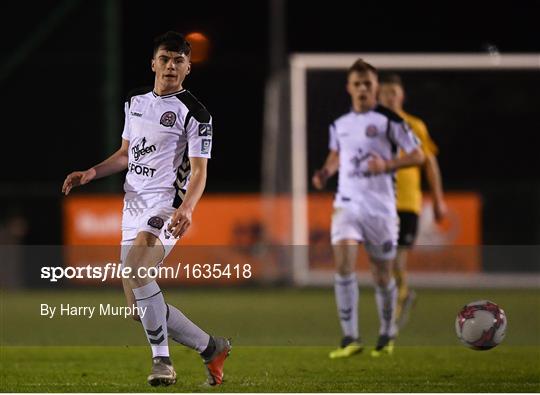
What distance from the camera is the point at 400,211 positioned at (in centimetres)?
1131

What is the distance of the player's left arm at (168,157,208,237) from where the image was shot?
713cm

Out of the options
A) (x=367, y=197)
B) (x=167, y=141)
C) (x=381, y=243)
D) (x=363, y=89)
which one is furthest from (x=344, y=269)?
(x=167, y=141)

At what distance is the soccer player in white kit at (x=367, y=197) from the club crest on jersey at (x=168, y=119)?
8.70 feet

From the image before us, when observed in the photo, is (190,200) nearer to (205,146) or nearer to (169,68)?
(205,146)

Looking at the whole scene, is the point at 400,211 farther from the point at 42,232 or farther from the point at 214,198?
the point at 42,232

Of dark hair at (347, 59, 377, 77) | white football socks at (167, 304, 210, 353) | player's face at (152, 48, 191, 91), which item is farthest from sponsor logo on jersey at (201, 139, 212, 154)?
dark hair at (347, 59, 377, 77)

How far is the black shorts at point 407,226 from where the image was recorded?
1123 cm

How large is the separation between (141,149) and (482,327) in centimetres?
229

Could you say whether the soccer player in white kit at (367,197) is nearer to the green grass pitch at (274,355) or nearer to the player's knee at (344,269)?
the player's knee at (344,269)

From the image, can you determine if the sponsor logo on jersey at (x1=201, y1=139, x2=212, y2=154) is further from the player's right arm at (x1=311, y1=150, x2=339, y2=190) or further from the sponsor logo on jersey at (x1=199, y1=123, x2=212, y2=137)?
the player's right arm at (x1=311, y1=150, x2=339, y2=190)

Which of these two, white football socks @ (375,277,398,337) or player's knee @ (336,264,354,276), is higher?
player's knee @ (336,264,354,276)

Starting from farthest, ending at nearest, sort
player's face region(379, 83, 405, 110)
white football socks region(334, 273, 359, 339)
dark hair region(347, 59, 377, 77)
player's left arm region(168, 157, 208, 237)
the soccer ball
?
player's face region(379, 83, 405, 110) → white football socks region(334, 273, 359, 339) → dark hair region(347, 59, 377, 77) → the soccer ball → player's left arm region(168, 157, 208, 237)

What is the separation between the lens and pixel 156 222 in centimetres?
732

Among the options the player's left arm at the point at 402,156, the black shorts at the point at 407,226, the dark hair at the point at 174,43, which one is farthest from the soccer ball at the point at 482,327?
the black shorts at the point at 407,226
